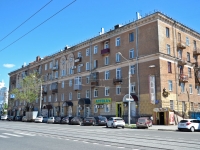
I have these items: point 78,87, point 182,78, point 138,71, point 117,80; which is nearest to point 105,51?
point 117,80

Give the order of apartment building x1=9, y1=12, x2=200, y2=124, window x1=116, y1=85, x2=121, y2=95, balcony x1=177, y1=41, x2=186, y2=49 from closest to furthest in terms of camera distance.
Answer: apartment building x1=9, y1=12, x2=200, y2=124 < balcony x1=177, y1=41, x2=186, y2=49 < window x1=116, y1=85, x2=121, y2=95

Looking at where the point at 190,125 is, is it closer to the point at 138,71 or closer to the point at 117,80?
the point at 138,71

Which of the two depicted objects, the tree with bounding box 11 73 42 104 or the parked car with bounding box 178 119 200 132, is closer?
the parked car with bounding box 178 119 200 132

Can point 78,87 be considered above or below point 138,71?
below

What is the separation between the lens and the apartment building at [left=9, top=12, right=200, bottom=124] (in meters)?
35.0

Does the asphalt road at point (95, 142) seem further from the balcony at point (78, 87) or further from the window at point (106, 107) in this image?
the balcony at point (78, 87)

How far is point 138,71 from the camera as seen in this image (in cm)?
3734

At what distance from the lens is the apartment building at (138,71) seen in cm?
3500

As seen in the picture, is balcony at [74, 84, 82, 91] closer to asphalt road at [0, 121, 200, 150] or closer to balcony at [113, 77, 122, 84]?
balcony at [113, 77, 122, 84]

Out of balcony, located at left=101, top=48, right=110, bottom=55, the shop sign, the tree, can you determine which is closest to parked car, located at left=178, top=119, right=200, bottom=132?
the shop sign

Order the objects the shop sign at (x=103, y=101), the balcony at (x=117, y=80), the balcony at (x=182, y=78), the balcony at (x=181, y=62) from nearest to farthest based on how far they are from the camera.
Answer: the balcony at (x=182, y=78), the balcony at (x=181, y=62), the balcony at (x=117, y=80), the shop sign at (x=103, y=101)

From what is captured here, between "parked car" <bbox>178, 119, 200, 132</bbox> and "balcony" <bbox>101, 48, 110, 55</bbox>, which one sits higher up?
"balcony" <bbox>101, 48, 110, 55</bbox>

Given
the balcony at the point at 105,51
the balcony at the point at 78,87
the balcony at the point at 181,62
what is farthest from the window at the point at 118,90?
the balcony at the point at 78,87

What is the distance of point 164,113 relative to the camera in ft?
109
